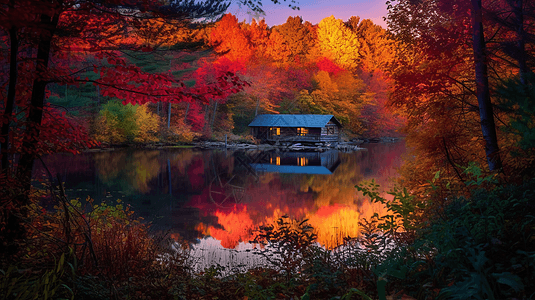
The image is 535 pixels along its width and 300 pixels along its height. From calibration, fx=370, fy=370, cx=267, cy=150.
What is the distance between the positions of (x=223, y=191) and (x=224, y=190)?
267mm

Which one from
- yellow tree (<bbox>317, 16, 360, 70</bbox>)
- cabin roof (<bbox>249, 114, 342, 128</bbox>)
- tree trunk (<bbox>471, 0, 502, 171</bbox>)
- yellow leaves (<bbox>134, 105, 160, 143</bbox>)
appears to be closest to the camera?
tree trunk (<bbox>471, 0, 502, 171</bbox>)

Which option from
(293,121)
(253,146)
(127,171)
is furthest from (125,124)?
(293,121)

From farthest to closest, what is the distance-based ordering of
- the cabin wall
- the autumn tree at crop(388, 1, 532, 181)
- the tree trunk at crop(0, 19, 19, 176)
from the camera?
the cabin wall → the autumn tree at crop(388, 1, 532, 181) → the tree trunk at crop(0, 19, 19, 176)

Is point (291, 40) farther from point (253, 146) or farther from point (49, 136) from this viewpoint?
point (49, 136)

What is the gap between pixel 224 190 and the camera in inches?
736

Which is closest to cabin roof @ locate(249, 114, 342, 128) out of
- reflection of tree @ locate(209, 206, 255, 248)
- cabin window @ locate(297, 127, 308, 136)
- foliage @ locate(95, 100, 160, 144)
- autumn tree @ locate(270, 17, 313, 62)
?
cabin window @ locate(297, 127, 308, 136)

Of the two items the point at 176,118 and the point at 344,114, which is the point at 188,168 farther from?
the point at 344,114

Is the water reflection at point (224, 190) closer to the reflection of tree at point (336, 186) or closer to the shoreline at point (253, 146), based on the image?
the reflection of tree at point (336, 186)

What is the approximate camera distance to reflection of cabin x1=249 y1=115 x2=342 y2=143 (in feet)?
142

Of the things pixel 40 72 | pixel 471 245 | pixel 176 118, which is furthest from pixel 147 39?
pixel 176 118

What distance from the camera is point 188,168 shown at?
83.1ft

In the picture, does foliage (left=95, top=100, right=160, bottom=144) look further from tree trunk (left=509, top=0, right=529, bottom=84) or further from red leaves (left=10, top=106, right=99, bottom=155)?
tree trunk (left=509, top=0, right=529, bottom=84)

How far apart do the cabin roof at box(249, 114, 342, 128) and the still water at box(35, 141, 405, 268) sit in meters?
13.0

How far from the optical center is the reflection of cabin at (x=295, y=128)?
4338 cm
